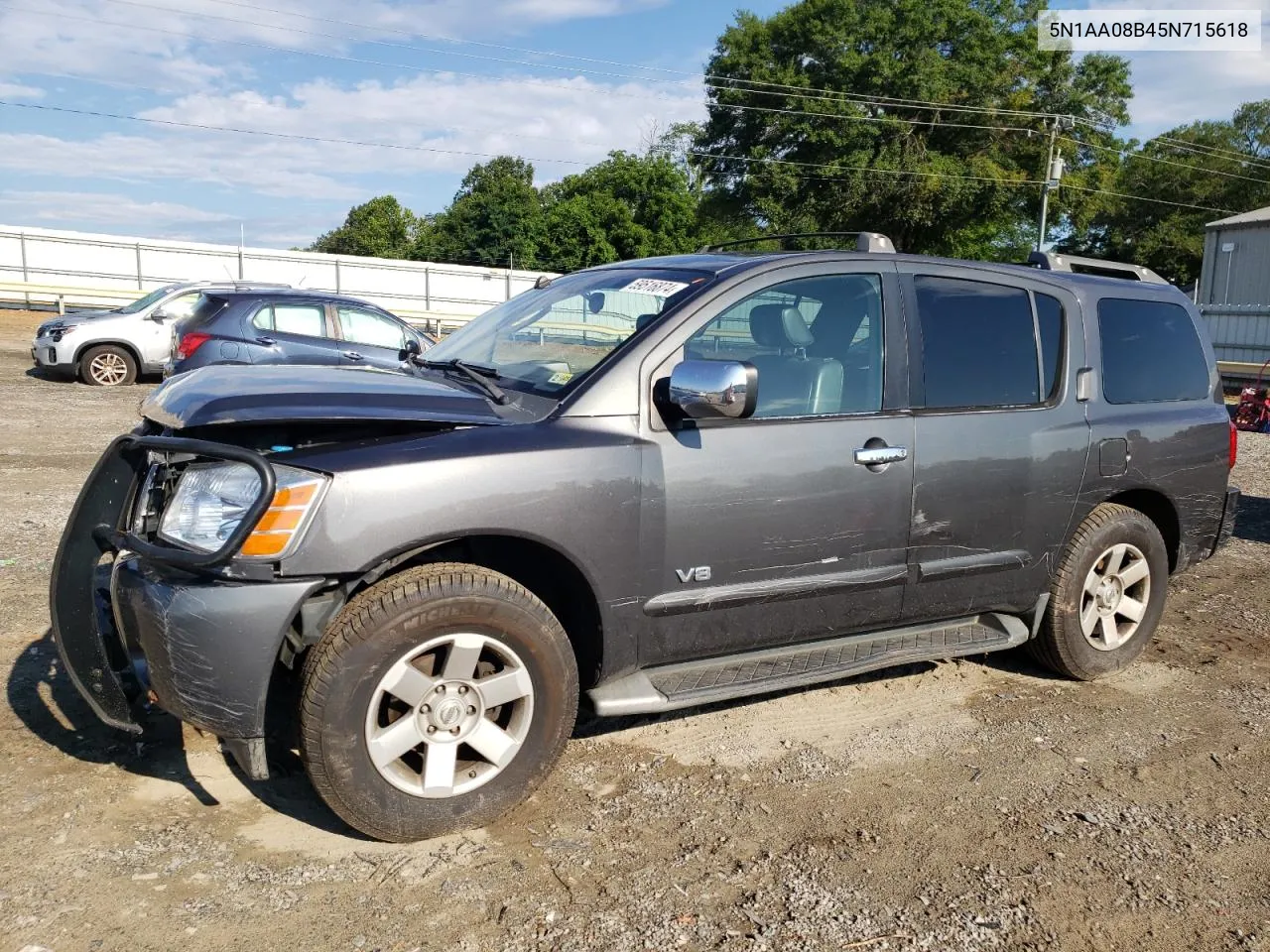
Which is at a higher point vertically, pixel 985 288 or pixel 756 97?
pixel 756 97

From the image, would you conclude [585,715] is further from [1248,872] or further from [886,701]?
[1248,872]

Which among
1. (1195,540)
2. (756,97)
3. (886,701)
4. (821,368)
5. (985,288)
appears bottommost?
(886,701)

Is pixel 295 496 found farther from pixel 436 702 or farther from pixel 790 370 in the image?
pixel 790 370

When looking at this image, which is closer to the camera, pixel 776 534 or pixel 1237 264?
pixel 776 534

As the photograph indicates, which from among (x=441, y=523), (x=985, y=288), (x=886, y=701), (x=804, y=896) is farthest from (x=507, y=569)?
(x=985, y=288)

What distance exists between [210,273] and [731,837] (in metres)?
34.4

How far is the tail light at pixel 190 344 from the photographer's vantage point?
1147 centimetres

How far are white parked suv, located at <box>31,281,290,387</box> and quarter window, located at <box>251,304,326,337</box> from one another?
3.07m

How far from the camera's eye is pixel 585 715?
414 cm

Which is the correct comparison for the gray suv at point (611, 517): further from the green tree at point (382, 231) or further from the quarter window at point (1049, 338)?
the green tree at point (382, 231)

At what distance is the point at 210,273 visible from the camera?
33.6 metres

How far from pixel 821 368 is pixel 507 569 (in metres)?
1.40

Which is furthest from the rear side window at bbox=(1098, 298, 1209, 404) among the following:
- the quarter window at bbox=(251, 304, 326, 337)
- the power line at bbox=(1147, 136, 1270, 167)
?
the power line at bbox=(1147, 136, 1270, 167)

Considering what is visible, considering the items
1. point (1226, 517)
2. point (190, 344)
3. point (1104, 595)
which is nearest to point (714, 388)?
point (1104, 595)
